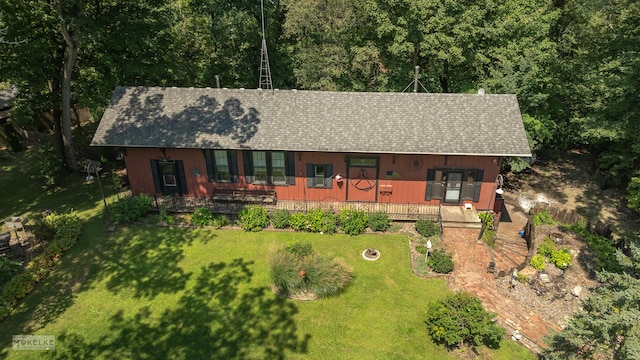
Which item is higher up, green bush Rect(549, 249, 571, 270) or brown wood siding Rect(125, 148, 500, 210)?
brown wood siding Rect(125, 148, 500, 210)

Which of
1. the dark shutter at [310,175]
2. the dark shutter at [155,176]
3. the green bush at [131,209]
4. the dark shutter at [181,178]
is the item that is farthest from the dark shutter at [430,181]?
the green bush at [131,209]

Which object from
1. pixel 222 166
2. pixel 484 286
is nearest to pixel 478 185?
pixel 484 286

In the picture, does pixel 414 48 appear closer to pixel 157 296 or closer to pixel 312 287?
pixel 312 287

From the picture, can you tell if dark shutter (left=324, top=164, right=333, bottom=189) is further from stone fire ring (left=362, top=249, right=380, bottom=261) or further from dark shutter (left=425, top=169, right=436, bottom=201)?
dark shutter (left=425, top=169, right=436, bottom=201)

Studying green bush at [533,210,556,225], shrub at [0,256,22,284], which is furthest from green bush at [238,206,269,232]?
green bush at [533,210,556,225]

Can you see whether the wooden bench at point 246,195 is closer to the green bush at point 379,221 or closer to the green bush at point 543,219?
the green bush at point 379,221

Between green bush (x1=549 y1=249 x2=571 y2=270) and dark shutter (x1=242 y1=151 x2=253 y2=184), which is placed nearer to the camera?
green bush (x1=549 y1=249 x2=571 y2=270)

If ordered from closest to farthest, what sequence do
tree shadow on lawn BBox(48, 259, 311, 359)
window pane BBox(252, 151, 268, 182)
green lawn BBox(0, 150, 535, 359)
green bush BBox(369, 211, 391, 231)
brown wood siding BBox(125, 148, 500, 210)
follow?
tree shadow on lawn BBox(48, 259, 311, 359), green lawn BBox(0, 150, 535, 359), green bush BBox(369, 211, 391, 231), brown wood siding BBox(125, 148, 500, 210), window pane BBox(252, 151, 268, 182)

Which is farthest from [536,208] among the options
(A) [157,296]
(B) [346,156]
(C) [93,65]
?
(C) [93,65]
